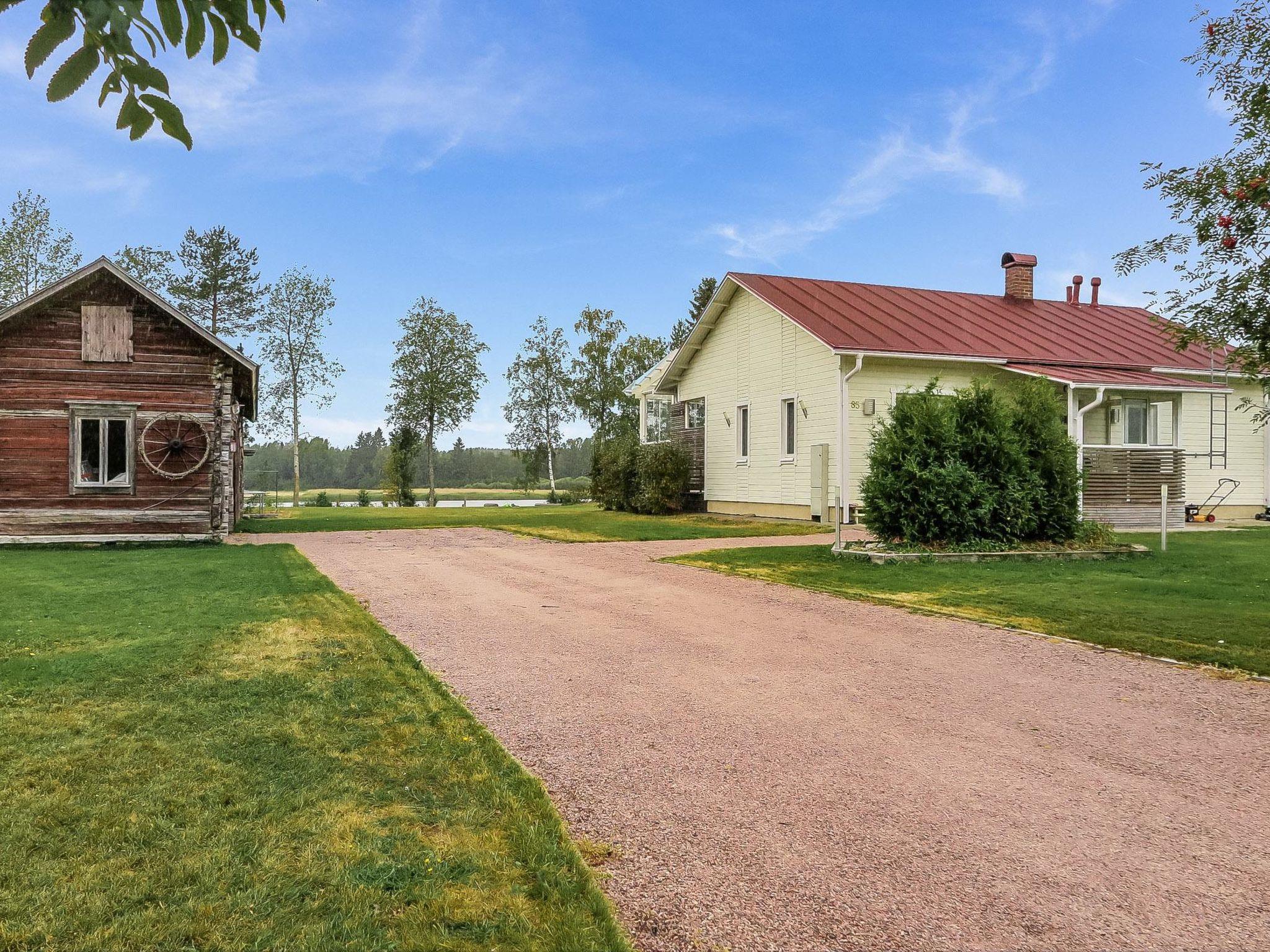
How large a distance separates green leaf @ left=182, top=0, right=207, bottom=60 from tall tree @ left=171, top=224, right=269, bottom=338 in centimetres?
4747

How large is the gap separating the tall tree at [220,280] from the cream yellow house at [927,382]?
99.8 ft

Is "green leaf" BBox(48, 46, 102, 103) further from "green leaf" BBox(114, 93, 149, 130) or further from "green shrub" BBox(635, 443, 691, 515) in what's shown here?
"green shrub" BBox(635, 443, 691, 515)

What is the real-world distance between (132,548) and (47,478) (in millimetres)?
2247

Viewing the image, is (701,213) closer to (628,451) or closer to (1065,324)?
(628,451)

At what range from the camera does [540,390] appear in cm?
5347

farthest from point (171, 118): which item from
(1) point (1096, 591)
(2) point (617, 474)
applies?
(2) point (617, 474)

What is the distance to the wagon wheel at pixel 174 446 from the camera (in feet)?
55.4

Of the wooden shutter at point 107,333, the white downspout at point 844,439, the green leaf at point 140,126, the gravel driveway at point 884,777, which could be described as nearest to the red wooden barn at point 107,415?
the wooden shutter at point 107,333

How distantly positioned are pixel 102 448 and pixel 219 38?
56.5 feet

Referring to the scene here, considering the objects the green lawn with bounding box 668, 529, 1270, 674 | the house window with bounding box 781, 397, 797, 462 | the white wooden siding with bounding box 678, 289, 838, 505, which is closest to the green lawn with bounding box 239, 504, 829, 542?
the white wooden siding with bounding box 678, 289, 838, 505

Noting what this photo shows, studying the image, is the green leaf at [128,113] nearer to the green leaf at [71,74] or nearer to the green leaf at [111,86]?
the green leaf at [111,86]

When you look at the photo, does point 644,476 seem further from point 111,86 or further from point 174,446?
point 111,86

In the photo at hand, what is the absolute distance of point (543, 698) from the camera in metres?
5.36

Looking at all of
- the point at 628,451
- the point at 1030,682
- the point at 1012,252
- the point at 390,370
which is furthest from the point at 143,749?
the point at 390,370
